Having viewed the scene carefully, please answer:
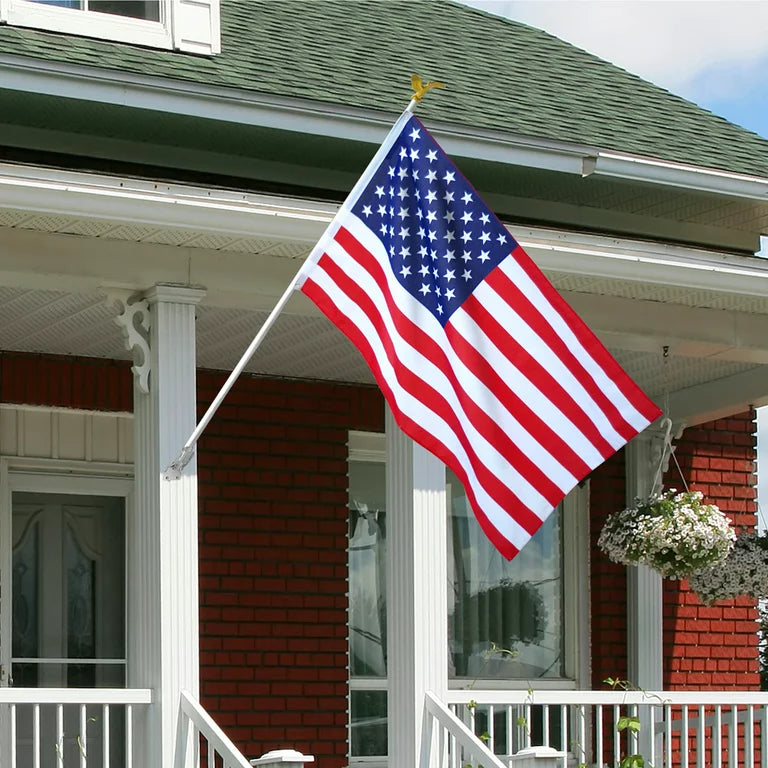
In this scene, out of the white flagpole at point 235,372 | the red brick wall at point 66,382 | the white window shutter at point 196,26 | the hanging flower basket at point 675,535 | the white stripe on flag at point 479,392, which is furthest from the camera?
the red brick wall at point 66,382

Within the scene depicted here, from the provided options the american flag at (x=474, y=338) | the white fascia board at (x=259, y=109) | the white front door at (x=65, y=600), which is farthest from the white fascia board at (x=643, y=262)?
the white front door at (x=65, y=600)

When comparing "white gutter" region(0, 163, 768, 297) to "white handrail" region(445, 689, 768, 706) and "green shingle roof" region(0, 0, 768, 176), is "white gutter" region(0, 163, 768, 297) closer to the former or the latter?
"green shingle roof" region(0, 0, 768, 176)

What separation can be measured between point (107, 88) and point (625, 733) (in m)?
6.06

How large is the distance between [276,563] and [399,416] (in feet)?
13.9

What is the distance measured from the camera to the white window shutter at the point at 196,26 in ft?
31.5

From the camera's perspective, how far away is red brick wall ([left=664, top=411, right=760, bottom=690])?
12211mm

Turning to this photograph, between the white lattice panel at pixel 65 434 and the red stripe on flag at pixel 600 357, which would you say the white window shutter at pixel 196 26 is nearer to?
the white lattice panel at pixel 65 434

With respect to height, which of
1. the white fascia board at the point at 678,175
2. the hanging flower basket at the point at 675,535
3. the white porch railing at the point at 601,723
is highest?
the white fascia board at the point at 678,175

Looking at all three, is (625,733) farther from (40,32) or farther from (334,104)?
(40,32)

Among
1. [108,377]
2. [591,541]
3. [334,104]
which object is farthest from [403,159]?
[591,541]

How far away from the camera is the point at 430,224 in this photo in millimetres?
7391

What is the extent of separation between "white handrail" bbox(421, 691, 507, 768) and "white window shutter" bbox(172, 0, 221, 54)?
3.94m

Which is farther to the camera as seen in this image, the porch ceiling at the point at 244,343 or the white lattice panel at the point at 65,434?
the white lattice panel at the point at 65,434

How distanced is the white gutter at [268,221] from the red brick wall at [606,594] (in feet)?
10.3
